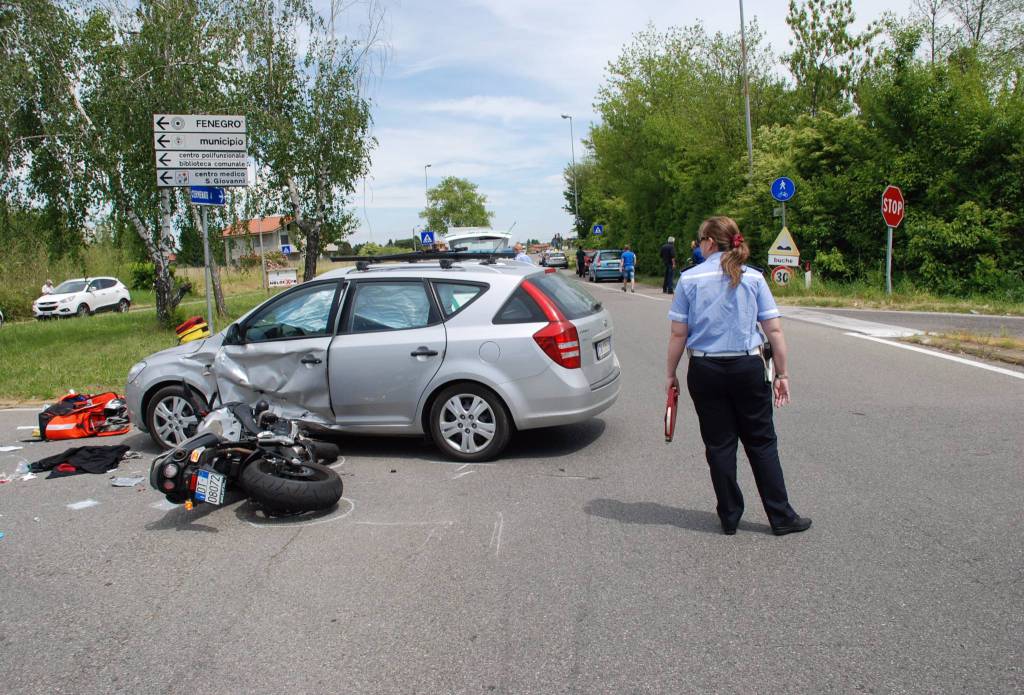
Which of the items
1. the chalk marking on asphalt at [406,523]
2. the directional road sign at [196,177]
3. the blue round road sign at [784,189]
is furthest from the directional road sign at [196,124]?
the blue round road sign at [784,189]

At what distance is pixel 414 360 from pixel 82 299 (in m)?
31.3

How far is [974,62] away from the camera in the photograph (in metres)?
21.3

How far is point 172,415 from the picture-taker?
25.3ft

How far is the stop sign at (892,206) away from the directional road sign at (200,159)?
15.3 m

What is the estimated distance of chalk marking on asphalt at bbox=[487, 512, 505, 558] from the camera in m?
5.06

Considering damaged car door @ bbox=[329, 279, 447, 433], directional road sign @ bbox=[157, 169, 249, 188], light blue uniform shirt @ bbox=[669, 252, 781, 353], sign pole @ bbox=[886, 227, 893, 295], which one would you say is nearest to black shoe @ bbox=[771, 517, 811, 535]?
light blue uniform shirt @ bbox=[669, 252, 781, 353]

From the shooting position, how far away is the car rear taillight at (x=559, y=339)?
22.6 feet

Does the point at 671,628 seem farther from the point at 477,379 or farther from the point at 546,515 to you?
the point at 477,379

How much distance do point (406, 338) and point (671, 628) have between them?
3.88m

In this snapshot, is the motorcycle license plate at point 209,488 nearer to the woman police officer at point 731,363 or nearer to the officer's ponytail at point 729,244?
the woman police officer at point 731,363

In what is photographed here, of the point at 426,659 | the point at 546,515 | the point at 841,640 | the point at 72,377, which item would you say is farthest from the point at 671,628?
the point at 72,377

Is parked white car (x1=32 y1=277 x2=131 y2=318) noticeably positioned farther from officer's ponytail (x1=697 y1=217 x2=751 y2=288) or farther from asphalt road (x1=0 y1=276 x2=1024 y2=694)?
officer's ponytail (x1=697 y1=217 x2=751 y2=288)

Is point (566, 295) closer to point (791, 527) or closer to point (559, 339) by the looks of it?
point (559, 339)

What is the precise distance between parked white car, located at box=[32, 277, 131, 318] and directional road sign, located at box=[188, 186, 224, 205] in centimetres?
2265
